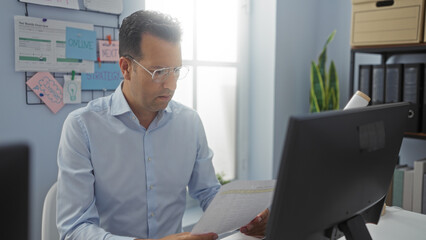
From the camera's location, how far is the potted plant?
96.8 inches

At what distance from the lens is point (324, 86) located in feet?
8.18

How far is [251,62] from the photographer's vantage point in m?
2.61

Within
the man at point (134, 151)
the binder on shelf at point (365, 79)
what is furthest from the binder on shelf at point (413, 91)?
the man at point (134, 151)

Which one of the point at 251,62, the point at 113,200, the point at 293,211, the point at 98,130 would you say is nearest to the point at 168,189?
the point at 113,200

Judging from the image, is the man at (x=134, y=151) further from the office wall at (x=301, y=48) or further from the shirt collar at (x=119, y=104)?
the office wall at (x=301, y=48)

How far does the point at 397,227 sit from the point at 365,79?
1047 mm

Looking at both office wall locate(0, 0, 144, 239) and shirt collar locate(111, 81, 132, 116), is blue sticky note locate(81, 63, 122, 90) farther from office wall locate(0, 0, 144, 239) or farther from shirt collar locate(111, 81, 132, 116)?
shirt collar locate(111, 81, 132, 116)

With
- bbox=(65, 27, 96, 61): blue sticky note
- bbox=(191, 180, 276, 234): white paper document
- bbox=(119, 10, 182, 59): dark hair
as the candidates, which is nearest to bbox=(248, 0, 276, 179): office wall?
bbox=(65, 27, 96, 61): blue sticky note

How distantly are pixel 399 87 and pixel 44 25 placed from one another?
1.76m

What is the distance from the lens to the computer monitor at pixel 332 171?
62 cm

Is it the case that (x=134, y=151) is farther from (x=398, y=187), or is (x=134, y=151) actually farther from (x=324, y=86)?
(x=324, y=86)

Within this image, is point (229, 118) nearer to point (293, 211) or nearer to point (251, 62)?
point (251, 62)

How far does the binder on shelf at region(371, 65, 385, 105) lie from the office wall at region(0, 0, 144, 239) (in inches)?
56.6

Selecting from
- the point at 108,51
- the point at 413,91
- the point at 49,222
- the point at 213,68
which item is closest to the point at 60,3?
the point at 108,51
